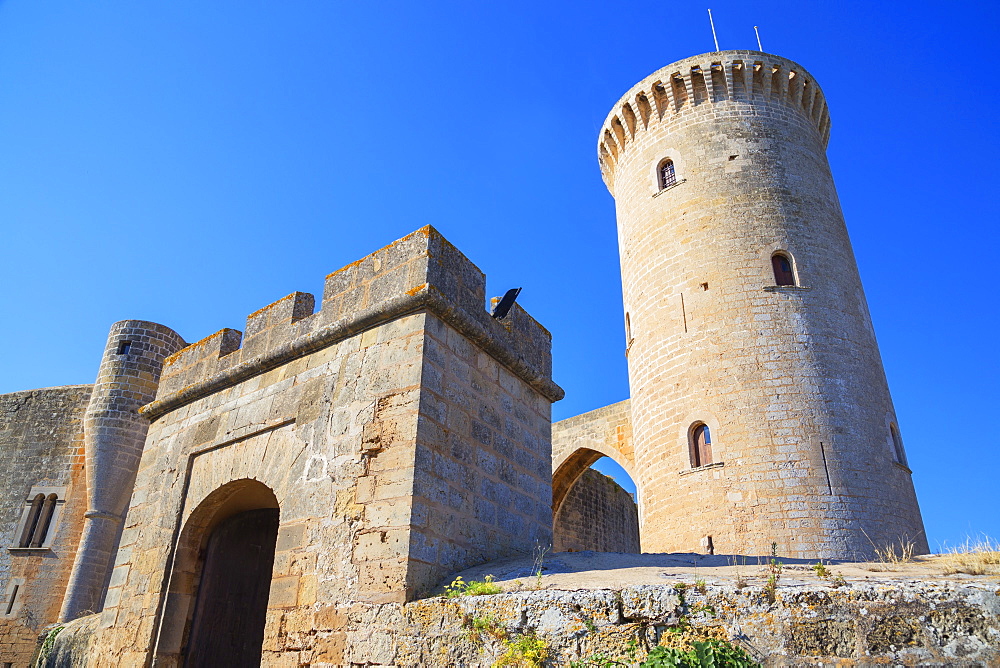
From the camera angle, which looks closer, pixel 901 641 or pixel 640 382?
pixel 901 641

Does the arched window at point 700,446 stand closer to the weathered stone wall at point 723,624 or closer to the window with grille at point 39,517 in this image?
the weathered stone wall at point 723,624

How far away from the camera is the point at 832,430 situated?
10.9m

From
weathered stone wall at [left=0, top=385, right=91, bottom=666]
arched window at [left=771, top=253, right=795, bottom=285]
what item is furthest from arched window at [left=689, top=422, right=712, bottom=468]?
weathered stone wall at [left=0, top=385, right=91, bottom=666]

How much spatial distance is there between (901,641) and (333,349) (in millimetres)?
4075

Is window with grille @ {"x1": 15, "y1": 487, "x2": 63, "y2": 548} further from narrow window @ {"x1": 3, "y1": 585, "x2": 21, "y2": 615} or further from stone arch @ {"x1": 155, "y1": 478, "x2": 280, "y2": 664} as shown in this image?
stone arch @ {"x1": 155, "y1": 478, "x2": 280, "y2": 664}

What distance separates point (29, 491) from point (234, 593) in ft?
38.8

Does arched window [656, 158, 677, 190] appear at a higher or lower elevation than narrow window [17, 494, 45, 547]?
higher

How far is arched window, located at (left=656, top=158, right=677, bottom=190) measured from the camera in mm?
14344

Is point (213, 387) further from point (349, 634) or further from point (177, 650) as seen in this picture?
point (349, 634)

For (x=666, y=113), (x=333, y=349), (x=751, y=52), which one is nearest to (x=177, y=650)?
(x=333, y=349)

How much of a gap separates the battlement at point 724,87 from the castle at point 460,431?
0.18 feet

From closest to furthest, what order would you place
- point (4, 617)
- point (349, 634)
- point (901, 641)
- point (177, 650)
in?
point (901, 641) < point (349, 634) < point (177, 650) < point (4, 617)

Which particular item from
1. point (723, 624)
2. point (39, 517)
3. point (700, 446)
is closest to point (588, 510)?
point (700, 446)

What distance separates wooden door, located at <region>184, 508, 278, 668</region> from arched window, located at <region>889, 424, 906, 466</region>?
400 inches
